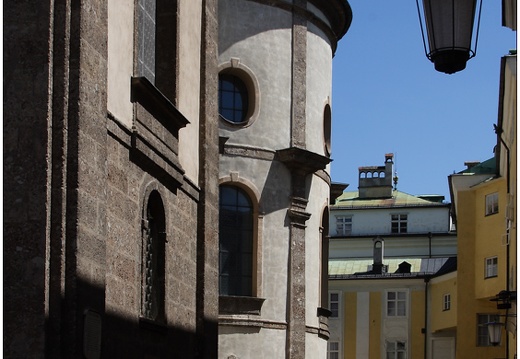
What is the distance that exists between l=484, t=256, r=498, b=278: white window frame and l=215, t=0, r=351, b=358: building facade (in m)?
21.0

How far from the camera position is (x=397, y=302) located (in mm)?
69625

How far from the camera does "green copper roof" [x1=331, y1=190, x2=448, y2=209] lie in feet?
274

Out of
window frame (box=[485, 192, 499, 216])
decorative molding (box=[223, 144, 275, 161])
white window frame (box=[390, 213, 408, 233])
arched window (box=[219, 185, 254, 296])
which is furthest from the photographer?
white window frame (box=[390, 213, 408, 233])

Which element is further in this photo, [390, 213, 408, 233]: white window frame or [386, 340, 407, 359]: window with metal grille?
[390, 213, 408, 233]: white window frame

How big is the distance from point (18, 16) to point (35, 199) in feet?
5.83

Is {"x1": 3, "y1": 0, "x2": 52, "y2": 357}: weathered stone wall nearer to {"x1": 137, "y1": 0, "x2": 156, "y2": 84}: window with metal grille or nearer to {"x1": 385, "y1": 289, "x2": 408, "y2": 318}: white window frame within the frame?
{"x1": 137, "y1": 0, "x2": 156, "y2": 84}: window with metal grille

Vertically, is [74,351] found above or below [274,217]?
below

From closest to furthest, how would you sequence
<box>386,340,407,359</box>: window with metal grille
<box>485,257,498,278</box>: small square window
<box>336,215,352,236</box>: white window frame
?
1. <box>485,257,498,278</box>: small square window
2. <box>386,340,407,359</box>: window with metal grille
3. <box>336,215,352,236</box>: white window frame

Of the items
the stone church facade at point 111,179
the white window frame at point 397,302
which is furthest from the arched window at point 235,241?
the white window frame at point 397,302

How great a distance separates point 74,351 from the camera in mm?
12141

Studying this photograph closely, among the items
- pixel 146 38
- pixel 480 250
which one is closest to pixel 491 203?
pixel 480 250

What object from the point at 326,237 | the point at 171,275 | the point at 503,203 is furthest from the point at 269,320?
the point at 503,203

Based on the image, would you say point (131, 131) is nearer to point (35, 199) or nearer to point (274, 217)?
point (35, 199)

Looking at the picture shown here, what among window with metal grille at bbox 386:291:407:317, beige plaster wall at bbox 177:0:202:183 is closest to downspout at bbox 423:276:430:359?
window with metal grille at bbox 386:291:407:317
